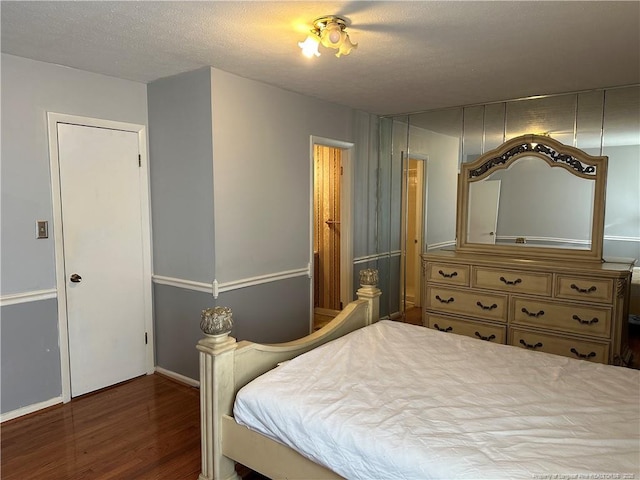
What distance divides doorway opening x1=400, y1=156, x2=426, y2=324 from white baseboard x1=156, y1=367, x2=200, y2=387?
2.47m

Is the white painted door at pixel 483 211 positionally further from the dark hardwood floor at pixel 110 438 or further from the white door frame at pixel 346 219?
the dark hardwood floor at pixel 110 438

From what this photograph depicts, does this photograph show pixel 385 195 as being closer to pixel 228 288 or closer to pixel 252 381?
pixel 228 288

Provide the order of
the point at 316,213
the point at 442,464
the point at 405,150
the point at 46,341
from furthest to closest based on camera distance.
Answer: the point at 316,213, the point at 405,150, the point at 46,341, the point at 442,464

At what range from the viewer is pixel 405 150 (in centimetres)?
479

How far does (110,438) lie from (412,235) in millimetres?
3823

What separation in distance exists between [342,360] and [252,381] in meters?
0.45

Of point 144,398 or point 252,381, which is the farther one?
point 144,398

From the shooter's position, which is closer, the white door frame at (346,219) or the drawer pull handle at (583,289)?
the drawer pull handle at (583,289)

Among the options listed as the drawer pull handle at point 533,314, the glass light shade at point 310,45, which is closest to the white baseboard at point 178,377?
the glass light shade at point 310,45

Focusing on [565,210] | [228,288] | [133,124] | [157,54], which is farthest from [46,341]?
[565,210]

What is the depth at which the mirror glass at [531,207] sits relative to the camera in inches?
136

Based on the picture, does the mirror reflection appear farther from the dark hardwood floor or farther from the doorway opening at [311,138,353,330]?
the dark hardwood floor

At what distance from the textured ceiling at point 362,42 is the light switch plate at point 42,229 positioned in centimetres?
105

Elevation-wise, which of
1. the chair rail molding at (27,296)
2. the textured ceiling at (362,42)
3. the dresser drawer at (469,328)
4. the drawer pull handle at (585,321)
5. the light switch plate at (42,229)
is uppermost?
the textured ceiling at (362,42)
